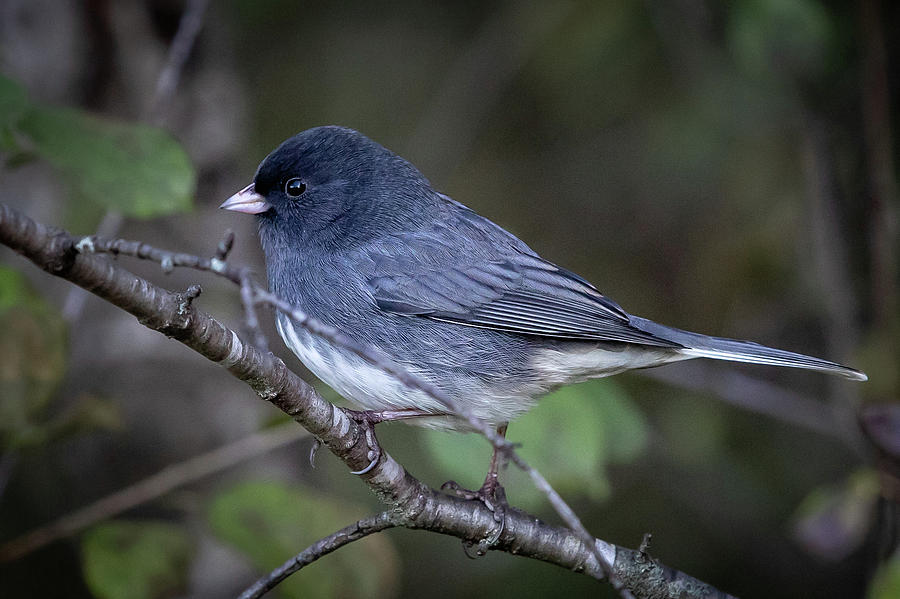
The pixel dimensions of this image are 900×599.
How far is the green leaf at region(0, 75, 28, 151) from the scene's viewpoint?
2031mm

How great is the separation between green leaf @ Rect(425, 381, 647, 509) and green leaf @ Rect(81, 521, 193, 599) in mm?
834

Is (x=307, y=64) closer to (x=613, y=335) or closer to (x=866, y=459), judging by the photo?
(x=613, y=335)

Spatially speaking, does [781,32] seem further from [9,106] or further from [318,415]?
[9,106]

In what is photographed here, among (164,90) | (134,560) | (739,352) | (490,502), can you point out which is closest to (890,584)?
(739,352)

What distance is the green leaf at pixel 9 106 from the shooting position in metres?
2.03

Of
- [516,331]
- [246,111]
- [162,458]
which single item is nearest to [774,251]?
[516,331]

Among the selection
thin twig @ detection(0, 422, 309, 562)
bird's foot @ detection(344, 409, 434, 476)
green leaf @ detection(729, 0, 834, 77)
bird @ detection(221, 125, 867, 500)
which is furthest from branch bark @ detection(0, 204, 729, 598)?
green leaf @ detection(729, 0, 834, 77)

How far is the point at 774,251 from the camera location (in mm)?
4301

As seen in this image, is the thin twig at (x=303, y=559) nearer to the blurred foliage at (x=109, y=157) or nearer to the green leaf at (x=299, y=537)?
the green leaf at (x=299, y=537)

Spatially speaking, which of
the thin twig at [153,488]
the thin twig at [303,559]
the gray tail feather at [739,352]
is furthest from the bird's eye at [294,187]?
the thin twig at [303,559]

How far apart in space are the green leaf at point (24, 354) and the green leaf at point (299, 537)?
572 mm

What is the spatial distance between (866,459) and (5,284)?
3.42 meters

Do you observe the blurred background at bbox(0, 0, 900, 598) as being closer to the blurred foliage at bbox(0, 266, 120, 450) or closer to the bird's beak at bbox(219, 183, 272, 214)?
the blurred foliage at bbox(0, 266, 120, 450)

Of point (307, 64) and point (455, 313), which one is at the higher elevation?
point (307, 64)
